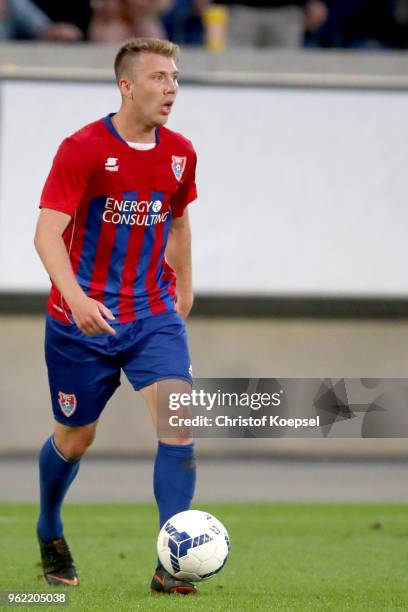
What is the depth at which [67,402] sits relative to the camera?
5.62 metres

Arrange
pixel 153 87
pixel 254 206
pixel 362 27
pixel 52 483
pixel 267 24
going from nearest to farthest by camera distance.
A: 1. pixel 153 87
2. pixel 52 483
3. pixel 254 206
4. pixel 267 24
5. pixel 362 27

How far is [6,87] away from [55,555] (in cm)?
729

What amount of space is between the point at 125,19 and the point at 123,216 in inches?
295

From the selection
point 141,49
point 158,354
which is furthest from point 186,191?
point 158,354

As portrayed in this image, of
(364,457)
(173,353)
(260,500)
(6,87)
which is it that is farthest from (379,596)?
(6,87)

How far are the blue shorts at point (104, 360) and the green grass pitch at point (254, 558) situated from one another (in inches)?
30.7

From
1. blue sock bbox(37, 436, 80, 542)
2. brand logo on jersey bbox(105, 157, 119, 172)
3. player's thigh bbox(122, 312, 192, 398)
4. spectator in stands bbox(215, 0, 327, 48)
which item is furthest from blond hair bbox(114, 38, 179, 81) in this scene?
spectator in stands bbox(215, 0, 327, 48)

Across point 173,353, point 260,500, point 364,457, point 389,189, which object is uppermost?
point 173,353

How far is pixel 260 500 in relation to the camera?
980cm

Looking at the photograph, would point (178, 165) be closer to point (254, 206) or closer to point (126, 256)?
point (126, 256)

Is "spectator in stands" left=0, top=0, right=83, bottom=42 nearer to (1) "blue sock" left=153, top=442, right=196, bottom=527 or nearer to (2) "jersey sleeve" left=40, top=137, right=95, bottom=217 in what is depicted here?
(2) "jersey sleeve" left=40, top=137, right=95, bottom=217

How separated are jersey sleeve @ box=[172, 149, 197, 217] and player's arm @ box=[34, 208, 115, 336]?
60cm

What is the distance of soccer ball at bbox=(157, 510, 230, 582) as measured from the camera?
506cm

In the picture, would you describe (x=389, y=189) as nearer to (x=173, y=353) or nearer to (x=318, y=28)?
(x=318, y=28)
